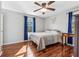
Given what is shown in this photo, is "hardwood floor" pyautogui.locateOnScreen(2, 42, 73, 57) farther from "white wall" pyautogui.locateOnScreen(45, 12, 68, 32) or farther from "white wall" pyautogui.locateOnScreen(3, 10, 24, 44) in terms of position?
"white wall" pyautogui.locateOnScreen(45, 12, 68, 32)

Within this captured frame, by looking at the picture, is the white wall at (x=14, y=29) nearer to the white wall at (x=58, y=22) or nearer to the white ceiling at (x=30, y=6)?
the white ceiling at (x=30, y=6)

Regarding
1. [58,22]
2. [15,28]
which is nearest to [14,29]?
[15,28]

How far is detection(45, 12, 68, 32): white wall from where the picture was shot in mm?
1085

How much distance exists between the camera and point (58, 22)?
1.13 meters

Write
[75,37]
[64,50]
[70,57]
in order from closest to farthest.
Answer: [75,37], [70,57], [64,50]

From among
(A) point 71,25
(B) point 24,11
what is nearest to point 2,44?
(B) point 24,11

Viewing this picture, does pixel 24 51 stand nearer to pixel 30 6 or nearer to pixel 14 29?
pixel 14 29

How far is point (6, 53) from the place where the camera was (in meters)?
1.15

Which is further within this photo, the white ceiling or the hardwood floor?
the hardwood floor

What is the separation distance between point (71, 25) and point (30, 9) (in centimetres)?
58

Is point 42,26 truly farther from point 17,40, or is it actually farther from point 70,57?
point 70,57

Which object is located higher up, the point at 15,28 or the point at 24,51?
the point at 15,28

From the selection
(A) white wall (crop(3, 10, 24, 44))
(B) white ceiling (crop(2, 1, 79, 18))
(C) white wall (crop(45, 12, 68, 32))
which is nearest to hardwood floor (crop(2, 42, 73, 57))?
(A) white wall (crop(3, 10, 24, 44))

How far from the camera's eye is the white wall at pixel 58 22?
1.08 m
